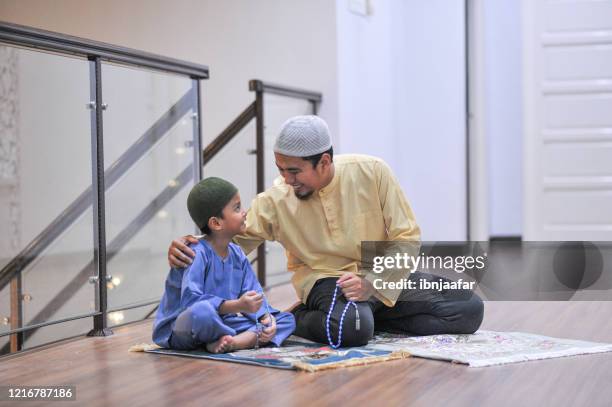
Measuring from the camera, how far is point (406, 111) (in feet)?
22.7

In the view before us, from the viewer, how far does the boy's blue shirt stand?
10.1 ft

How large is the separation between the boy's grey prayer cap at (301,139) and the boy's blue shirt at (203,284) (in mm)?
380

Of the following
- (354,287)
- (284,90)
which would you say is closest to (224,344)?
(354,287)

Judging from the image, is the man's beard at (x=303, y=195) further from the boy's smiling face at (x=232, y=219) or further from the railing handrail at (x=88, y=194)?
the railing handrail at (x=88, y=194)

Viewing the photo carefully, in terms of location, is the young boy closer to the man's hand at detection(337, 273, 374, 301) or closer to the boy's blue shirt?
the boy's blue shirt

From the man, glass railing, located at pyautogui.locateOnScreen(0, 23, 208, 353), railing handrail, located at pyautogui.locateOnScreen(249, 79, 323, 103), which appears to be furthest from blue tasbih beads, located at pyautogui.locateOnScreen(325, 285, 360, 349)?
railing handrail, located at pyautogui.locateOnScreen(249, 79, 323, 103)

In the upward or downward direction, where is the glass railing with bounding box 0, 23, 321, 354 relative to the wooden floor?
upward

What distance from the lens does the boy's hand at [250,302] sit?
9.70 ft

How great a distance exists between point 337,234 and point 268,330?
1.36 ft

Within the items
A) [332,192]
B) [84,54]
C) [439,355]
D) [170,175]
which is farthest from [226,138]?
[439,355]

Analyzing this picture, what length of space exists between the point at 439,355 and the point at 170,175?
1.85m

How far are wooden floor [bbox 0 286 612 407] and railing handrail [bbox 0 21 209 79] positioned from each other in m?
1.09

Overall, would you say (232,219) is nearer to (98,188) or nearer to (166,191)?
(98,188)

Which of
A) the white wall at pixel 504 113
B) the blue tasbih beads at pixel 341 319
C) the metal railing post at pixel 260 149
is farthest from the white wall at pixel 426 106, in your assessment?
the blue tasbih beads at pixel 341 319
